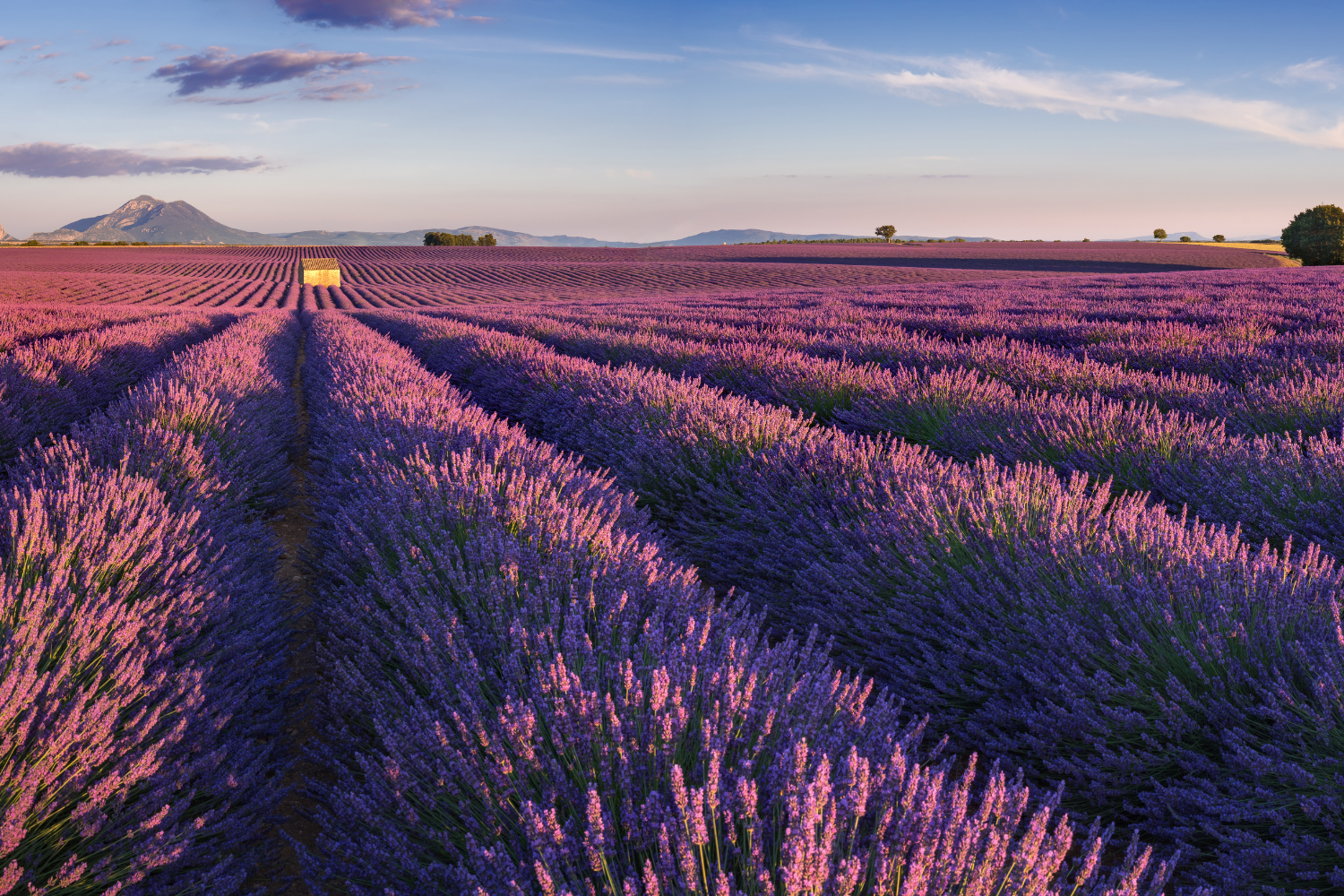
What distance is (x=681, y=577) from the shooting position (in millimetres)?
A: 2164

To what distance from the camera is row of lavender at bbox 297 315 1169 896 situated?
1007mm

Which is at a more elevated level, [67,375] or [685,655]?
[67,375]

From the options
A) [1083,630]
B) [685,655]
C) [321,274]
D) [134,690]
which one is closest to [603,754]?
[685,655]

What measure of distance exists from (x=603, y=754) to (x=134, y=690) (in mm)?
1186

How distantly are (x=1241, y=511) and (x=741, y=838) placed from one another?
9.47 feet

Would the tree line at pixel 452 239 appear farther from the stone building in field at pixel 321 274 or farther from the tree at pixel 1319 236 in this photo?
the tree at pixel 1319 236

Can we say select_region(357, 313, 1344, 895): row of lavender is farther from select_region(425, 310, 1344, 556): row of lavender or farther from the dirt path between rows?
the dirt path between rows

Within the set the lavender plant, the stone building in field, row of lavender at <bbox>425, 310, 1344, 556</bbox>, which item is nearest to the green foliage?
the stone building in field

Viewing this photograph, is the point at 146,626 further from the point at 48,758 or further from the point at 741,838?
the point at 741,838

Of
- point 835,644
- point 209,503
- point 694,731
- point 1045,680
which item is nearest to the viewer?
point 694,731

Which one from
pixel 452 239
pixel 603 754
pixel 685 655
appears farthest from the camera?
pixel 452 239

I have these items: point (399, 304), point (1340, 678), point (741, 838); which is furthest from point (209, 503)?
point (399, 304)

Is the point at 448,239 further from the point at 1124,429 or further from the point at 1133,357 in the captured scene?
the point at 1124,429

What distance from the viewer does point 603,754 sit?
1232 mm
